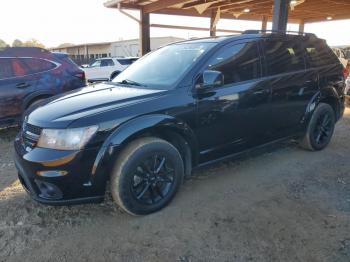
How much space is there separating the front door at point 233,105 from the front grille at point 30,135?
159cm

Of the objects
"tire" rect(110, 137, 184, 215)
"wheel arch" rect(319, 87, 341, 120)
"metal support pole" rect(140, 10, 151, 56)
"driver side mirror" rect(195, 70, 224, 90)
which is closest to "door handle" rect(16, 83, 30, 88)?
"tire" rect(110, 137, 184, 215)

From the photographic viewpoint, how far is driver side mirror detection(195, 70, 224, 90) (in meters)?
3.27

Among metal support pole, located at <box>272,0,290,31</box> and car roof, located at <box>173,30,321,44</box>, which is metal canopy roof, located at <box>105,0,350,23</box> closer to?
metal support pole, located at <box>272,0,290,31</box>

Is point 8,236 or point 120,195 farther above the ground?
point 120,195

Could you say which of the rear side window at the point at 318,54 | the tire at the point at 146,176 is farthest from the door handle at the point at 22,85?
the rear side window at the point at 318,54

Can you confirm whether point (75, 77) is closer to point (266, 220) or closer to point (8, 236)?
Answer: point (8, 236)

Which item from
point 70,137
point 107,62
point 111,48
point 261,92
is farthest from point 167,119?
point 111,48

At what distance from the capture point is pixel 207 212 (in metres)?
3.31

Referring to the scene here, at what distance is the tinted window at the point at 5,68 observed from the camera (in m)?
5.95

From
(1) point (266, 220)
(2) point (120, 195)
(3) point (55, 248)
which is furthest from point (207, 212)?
(3) point (55, 248)

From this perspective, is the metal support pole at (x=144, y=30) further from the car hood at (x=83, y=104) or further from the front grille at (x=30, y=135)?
the front grille at (x=30, y=135)

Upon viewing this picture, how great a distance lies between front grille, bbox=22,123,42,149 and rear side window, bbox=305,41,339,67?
380cm

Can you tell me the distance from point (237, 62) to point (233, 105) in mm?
534

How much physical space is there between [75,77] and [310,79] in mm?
4587
